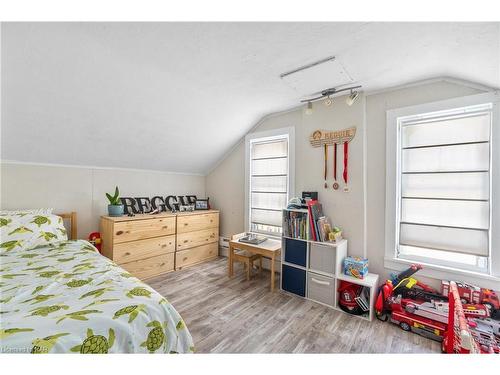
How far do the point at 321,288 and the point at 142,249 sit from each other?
235cm

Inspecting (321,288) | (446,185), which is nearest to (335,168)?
(446,185)

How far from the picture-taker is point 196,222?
3535mm

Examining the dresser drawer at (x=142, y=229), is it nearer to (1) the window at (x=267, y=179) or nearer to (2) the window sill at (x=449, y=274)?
(1) the window at (x=267, y=179)

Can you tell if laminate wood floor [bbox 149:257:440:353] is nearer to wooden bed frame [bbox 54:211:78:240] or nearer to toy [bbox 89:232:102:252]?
toy [bbox 89:232:102:252]

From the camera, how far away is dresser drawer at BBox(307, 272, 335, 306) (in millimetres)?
2322

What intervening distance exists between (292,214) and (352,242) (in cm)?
78

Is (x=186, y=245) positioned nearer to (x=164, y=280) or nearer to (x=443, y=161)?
(x=164, y=280)

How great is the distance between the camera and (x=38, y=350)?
831 mm

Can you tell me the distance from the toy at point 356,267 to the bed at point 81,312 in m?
1.78

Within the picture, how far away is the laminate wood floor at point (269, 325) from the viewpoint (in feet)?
5.63

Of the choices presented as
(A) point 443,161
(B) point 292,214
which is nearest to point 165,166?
(B) point 292,214

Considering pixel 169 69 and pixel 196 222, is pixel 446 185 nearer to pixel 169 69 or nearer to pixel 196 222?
pixel 169 69

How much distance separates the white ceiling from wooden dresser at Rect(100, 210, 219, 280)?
1.00 metres

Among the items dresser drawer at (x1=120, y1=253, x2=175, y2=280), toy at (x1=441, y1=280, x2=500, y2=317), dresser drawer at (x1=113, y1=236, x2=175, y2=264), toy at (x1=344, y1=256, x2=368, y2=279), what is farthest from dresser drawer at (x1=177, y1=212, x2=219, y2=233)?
toy at (x1=441, y1=280, x2=500, y2=317)
